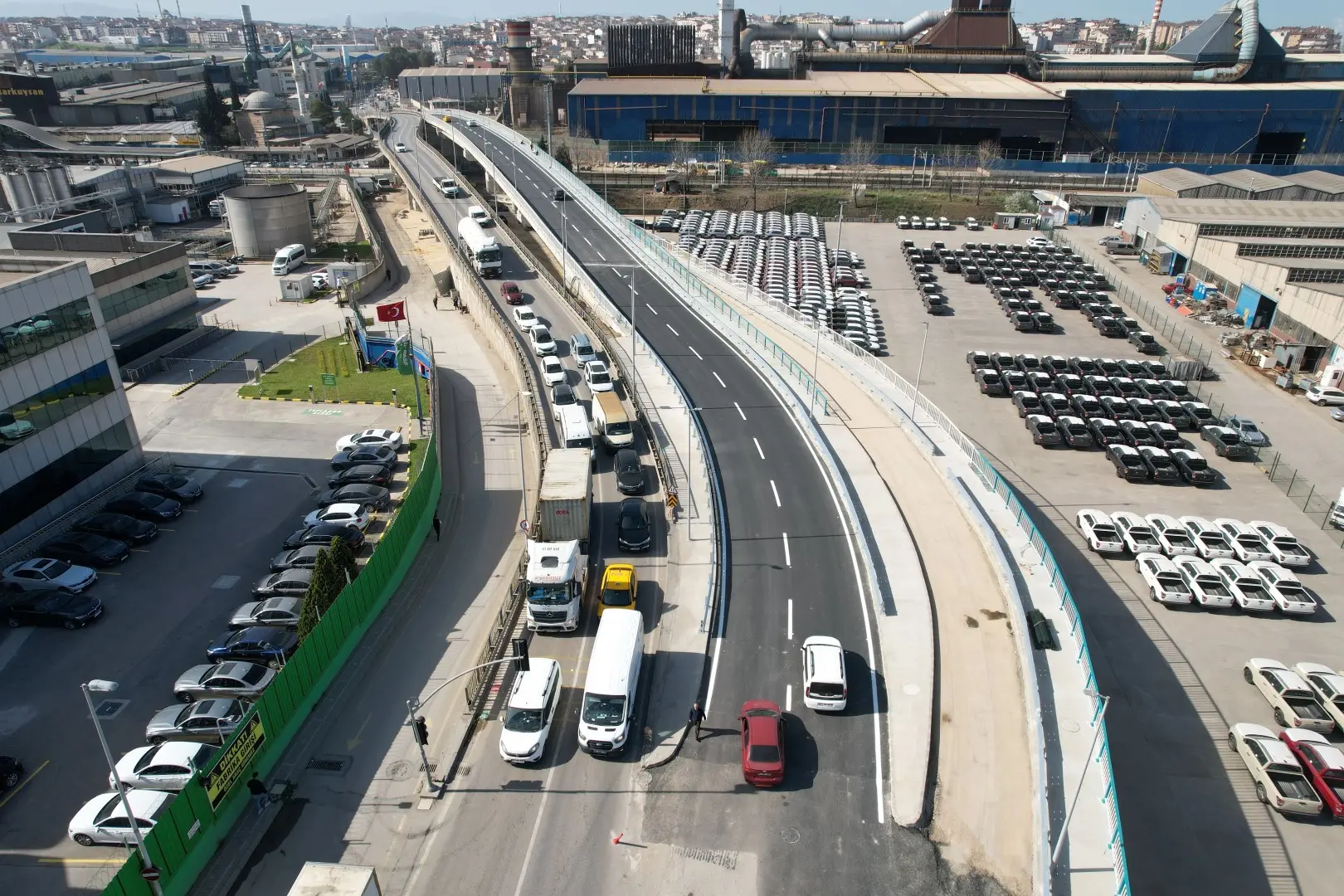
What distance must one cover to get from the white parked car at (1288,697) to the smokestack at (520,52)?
162969mm

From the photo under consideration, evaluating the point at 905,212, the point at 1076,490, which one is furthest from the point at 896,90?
the point at 1076,490

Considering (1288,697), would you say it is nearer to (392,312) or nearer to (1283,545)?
(1283,545)

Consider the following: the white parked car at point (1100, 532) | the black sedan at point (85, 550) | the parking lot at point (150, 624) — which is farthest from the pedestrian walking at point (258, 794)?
the white parked car at point (1100, 532)

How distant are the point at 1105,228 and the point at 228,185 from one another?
11007 centimetres

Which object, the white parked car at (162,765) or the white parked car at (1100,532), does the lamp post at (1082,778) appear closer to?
the white parked car at (1100,532)

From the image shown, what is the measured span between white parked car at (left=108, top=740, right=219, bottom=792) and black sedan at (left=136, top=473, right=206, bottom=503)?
Result: 17694mm

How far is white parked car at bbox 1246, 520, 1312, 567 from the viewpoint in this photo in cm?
3375

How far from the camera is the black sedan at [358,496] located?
36.4 metres

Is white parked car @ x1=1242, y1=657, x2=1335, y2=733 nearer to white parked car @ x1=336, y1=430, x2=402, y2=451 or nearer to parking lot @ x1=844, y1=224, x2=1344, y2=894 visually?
parking lot @ x1=844, y1=224, x2=1344, y2=894

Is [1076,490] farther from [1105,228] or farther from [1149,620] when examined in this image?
[1105,228]

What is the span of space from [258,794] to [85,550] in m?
17.4

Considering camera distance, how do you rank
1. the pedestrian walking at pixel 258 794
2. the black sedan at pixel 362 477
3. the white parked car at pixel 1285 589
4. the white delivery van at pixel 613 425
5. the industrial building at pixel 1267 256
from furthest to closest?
1. the industrial building at pixel 1267 256
2. the white delivery van at pixel 613 425
3. the black sedan at pixel 362 477
4. the white parked car at pixel 1285 589
5. the pedestrian walking at pixel 258 794

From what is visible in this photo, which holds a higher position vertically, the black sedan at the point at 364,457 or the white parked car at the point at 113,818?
the white parked car at the point at 113,818

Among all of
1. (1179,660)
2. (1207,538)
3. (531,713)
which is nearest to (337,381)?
(531,713)
